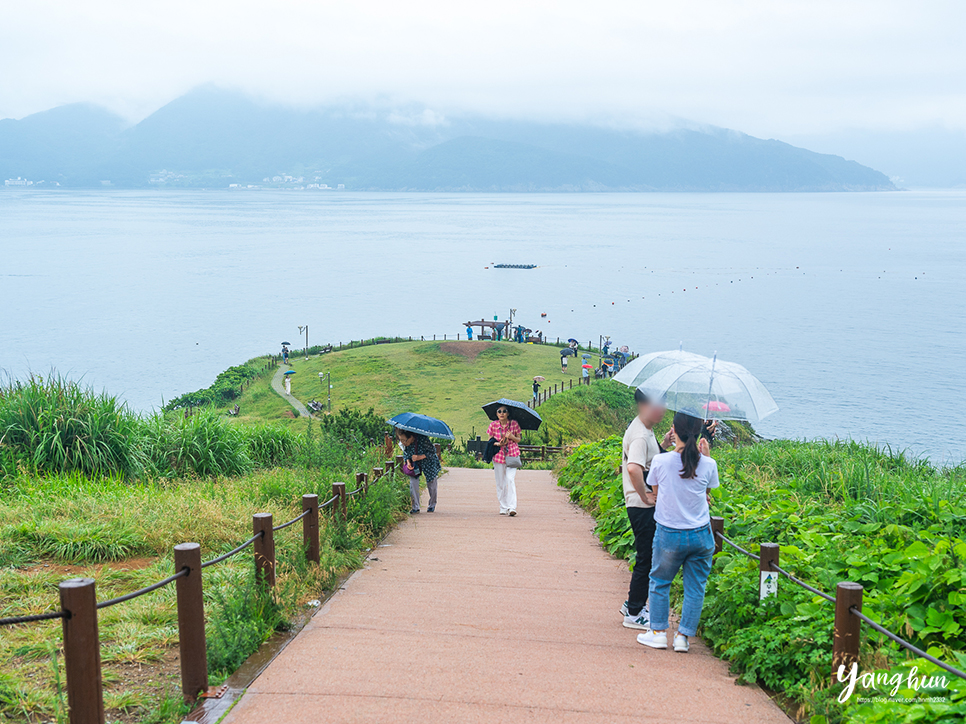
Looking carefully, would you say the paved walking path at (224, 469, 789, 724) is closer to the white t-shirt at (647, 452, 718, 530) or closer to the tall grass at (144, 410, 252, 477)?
the white t-shirt at (647, 452, 718, 530)

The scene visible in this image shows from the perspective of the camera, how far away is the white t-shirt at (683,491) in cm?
478

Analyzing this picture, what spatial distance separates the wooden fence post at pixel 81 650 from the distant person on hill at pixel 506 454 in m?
6.49

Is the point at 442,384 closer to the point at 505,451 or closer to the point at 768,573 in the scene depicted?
the point at 505,451

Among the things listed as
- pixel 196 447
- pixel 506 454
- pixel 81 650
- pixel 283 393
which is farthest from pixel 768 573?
pixel 283 393

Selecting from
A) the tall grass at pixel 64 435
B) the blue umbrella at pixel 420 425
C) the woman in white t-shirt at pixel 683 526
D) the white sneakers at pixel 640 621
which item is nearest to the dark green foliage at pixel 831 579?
the woman in white t-shirt at pixel 683 526

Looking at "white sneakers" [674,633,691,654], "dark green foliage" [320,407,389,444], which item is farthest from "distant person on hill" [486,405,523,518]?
"dark green foliage" [320,407,389,444]

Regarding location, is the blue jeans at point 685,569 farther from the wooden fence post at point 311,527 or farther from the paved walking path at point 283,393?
the paved walking path at point 283,393

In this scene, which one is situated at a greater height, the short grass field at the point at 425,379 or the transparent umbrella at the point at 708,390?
the transparent umbrella at the point at 708,390

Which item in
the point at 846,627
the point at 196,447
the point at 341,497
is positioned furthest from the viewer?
the point at 196,447

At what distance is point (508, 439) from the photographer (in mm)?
9875

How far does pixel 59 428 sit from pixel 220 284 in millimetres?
100890

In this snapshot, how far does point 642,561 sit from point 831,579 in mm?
1239

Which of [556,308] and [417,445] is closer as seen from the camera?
[417,445]

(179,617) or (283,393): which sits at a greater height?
(179,617)
